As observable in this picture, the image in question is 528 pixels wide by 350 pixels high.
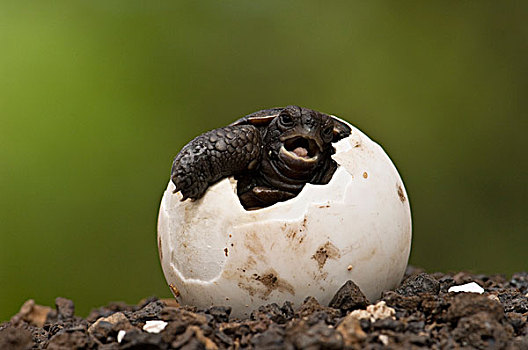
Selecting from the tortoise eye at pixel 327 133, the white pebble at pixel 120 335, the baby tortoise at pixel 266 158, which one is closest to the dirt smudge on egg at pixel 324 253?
the baby tortoise at pixel 266 158

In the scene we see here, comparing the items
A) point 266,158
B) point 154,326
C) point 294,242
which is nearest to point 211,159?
point 266,158

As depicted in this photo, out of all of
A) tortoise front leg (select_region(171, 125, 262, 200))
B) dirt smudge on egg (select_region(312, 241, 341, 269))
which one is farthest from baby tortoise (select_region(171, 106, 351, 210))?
dirt smudge on egg (select_region(312, 241, 341, 269))

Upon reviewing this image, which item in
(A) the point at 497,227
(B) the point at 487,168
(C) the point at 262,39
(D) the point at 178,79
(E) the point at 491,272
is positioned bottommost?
(E) the point at 491,272

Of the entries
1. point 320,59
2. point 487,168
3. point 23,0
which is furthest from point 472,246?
point 23,0

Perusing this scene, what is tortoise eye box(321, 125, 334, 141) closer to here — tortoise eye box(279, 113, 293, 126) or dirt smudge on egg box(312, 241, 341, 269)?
tortoise eye box(279, 113, 293, 126)

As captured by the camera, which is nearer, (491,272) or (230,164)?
(230,164)

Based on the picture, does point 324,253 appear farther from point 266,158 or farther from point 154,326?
point 154,326

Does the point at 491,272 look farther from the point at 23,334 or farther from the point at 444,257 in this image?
the point at 23,334
